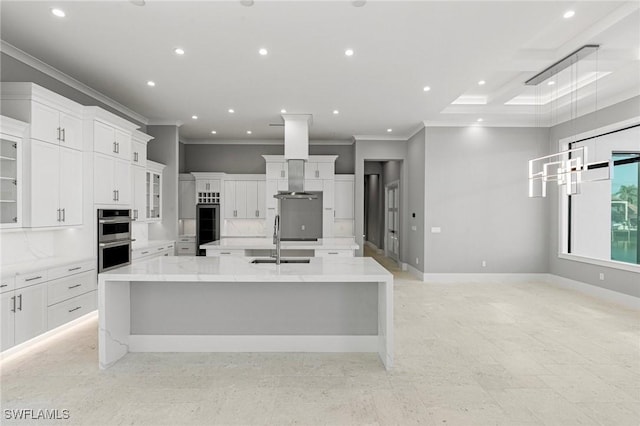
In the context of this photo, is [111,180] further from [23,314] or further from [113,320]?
[113,320]

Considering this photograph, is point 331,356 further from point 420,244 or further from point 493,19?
point 420,244

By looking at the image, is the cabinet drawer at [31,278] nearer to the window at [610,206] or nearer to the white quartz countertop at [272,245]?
the white quartz countertop at [272,245]

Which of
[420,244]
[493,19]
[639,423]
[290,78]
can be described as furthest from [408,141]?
[639,423]

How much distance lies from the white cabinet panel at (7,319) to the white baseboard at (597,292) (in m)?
7.54

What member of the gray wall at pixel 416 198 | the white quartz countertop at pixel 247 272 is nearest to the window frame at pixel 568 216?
the gray wall at pixel 416 198

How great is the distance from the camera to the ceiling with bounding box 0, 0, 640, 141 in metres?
3.14

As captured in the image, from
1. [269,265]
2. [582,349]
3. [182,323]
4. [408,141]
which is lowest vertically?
[582,349]

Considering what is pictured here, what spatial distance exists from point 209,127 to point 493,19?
576 centimetres

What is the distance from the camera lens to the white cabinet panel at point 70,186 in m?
4.06

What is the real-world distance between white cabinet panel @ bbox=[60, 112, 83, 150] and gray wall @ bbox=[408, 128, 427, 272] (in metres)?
5.71

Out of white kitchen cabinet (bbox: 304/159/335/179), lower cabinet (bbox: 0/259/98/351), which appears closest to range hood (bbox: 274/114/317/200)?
white kitchen cabinet (bbox: 304/159/335/179)

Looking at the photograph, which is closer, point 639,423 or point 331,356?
point 639,423

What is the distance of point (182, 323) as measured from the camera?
11.3ft

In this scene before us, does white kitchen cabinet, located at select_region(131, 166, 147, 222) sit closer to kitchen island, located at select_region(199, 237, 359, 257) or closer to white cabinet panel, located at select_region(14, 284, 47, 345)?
kitchen island, located at select_region(199, 237, 359, 257)
